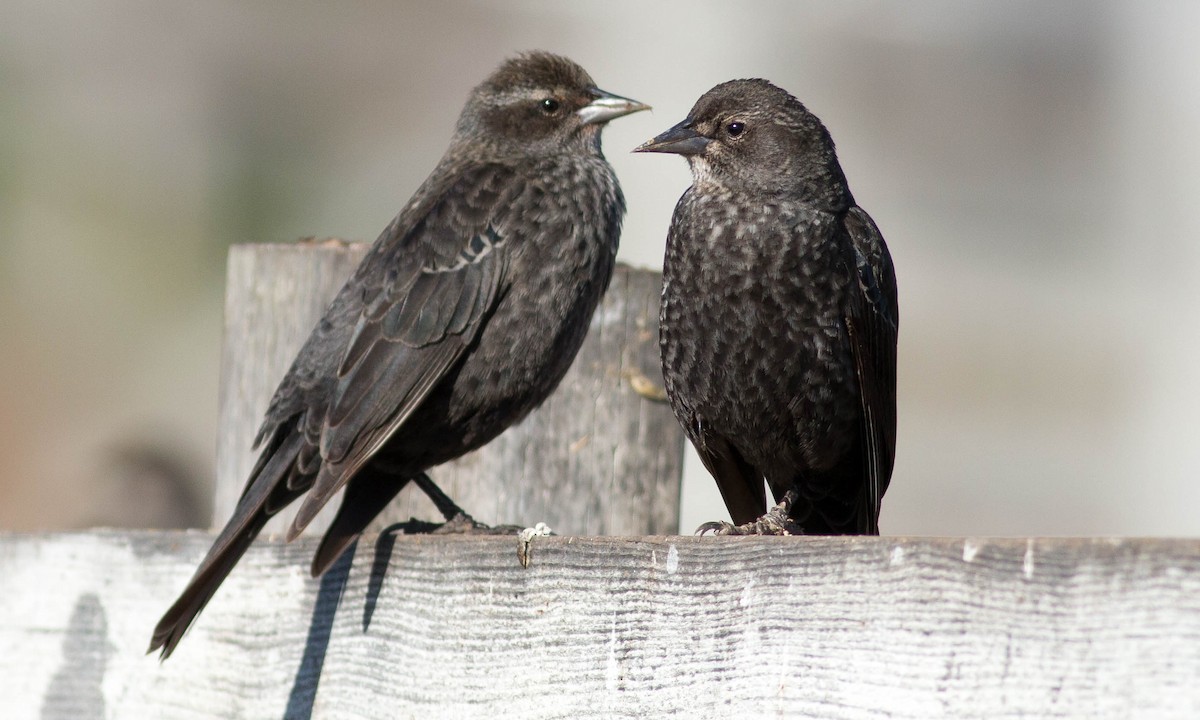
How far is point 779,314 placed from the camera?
3.08m

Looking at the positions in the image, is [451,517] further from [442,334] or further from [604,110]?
[604,110]

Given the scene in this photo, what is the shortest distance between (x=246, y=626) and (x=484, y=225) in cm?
122

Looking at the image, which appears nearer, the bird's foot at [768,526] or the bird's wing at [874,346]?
the bird's foot at [768,526]

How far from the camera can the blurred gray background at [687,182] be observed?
Answer: 7.88 metres

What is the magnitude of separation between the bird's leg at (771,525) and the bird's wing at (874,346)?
194 mm

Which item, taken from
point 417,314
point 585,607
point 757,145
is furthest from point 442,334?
point 585,607

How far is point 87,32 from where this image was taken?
29.1 feet

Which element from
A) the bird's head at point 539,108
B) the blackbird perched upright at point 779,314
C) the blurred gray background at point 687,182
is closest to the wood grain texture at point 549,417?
the blackbird perched upright at point 779,314

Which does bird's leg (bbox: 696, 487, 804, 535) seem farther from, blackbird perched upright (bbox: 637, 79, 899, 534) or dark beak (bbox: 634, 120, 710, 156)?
dark beak (bbox: 634, 120, 710, 156)

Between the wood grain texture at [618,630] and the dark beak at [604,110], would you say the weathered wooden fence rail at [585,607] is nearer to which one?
the wood grain texture at [618,630]

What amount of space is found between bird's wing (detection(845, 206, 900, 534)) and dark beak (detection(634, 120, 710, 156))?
399 mm

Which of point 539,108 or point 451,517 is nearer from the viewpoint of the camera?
point 451,517

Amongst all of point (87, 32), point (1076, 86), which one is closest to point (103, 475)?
Result: point (87, 32)

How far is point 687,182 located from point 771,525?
4816 millimetres
